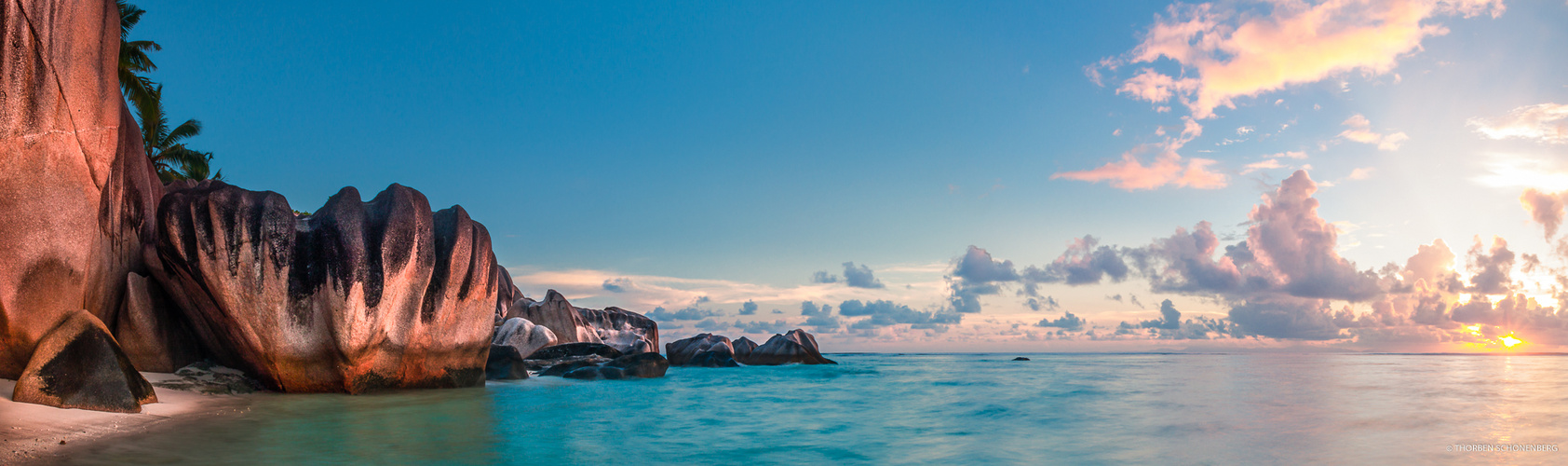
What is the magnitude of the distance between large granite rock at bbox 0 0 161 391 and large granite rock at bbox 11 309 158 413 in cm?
95

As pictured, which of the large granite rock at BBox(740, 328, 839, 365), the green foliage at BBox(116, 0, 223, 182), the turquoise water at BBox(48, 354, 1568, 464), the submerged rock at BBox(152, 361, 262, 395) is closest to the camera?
the turquoise water at BBox(48, 354, 1568, 464)

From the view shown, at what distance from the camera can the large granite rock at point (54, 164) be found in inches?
431

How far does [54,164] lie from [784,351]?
42341mm

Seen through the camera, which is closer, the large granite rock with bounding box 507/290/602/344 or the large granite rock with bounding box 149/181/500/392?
the large granite rock with bounding box 149/181/500/392

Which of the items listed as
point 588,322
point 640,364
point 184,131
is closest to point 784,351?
point 588,322

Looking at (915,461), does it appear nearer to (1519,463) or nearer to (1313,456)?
(1313,456)

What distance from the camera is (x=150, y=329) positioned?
48.1 feet

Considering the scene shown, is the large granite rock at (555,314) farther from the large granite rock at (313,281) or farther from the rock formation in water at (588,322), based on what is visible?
the large granite rock at (313,281)

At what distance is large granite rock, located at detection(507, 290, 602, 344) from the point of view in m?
40.1

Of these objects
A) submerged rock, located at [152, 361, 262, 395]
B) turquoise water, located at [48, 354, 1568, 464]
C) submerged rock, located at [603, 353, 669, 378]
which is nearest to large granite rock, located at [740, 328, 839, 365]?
submerged rock, located at [603, 353, 669, 378]

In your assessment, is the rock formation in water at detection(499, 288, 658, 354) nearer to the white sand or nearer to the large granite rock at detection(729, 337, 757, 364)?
the large granite rock at detection(729, 337, 757, 364)

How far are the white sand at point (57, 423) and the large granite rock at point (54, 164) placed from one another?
135cm

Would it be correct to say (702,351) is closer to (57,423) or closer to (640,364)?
(640,364)

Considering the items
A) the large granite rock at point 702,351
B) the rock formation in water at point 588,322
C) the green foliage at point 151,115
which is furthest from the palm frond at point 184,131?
the large granite rock at point 702,351
